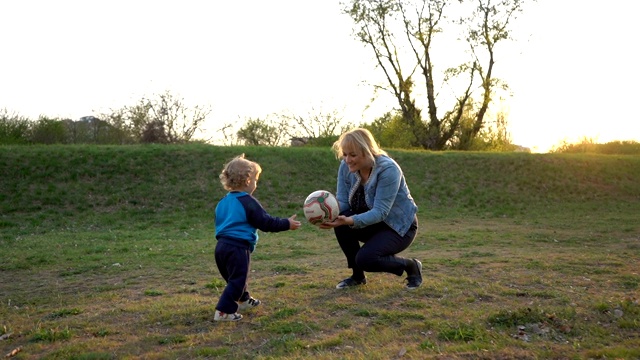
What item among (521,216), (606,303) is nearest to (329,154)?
(521,216)

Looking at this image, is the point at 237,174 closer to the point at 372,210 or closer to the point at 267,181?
the point at 372,210

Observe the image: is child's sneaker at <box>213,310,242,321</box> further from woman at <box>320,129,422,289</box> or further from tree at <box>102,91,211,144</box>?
tree at <box>102,91,211,144</box>

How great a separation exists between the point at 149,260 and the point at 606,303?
7.36 metres

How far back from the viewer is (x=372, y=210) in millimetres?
6188

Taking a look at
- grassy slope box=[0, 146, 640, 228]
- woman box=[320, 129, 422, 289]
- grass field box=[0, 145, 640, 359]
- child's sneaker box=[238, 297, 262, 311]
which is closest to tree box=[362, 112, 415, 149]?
grassy slope box=[0, 146, 640, 228]

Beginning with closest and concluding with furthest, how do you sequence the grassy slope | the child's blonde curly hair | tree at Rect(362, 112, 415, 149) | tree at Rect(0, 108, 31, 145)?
the child's blonde curly hair → the grassy slope → tree at Rect(0, 108, 31, 145) → tree at Rect(362, 112, 415, 149)

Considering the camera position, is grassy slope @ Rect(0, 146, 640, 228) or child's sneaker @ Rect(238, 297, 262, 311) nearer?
child's sneaker @ Rect(238, 297, 262, 311)

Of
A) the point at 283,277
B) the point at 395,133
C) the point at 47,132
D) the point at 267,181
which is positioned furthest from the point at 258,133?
the point at 283,277

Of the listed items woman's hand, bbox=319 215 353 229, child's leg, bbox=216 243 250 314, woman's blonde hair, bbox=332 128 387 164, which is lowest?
child's leg, bbox=216 243 250 314

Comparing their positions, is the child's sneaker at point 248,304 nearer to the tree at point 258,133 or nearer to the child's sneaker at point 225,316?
the child's sneaker at point 225,316

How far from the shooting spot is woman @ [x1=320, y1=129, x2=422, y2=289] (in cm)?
623

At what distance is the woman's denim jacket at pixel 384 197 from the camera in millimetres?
6191

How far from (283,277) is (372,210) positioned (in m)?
2.39

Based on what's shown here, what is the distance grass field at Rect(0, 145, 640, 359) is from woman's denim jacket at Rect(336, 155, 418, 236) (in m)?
0.81
